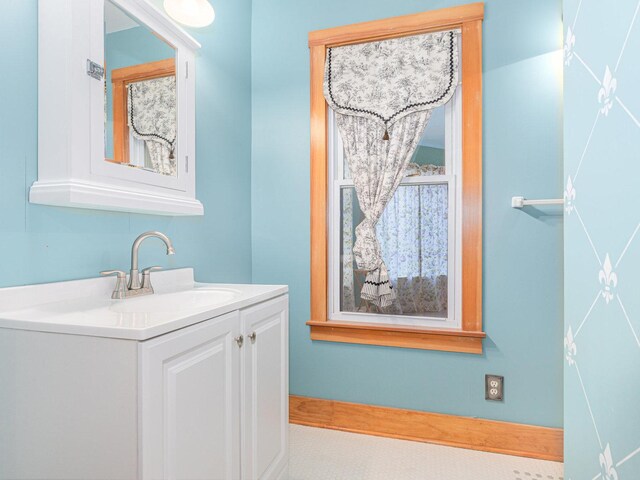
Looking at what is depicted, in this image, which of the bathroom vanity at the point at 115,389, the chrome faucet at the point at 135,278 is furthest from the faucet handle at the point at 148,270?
the bathroom vanity at the point at 115,389

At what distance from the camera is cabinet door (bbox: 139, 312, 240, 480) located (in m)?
0.90

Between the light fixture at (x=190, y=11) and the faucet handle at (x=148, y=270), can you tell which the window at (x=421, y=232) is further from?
the faucet handle at (x=148, y=270)

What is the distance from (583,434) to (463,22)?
6.61ft

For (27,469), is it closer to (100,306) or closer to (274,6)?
(100,306)

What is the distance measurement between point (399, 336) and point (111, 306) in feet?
4.86

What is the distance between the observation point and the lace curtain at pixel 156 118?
56.3 inches

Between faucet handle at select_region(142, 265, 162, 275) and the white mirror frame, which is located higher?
the white mirror frame

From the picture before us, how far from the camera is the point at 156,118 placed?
1536mm

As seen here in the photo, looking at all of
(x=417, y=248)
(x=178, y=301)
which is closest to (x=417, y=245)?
(x=417, y=248)

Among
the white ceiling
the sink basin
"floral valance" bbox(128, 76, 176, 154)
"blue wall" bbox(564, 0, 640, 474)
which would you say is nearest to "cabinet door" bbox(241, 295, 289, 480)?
the sink basin

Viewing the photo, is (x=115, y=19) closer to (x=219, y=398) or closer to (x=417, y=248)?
(x=219, y=398)

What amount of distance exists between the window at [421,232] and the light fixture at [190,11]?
84 centimetres

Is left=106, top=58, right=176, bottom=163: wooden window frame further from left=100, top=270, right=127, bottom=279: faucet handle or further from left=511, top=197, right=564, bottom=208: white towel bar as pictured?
left=511, top=197, right=564, bottom=208: white towel bar

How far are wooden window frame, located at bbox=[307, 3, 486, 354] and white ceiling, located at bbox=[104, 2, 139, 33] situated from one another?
3.71 ft
